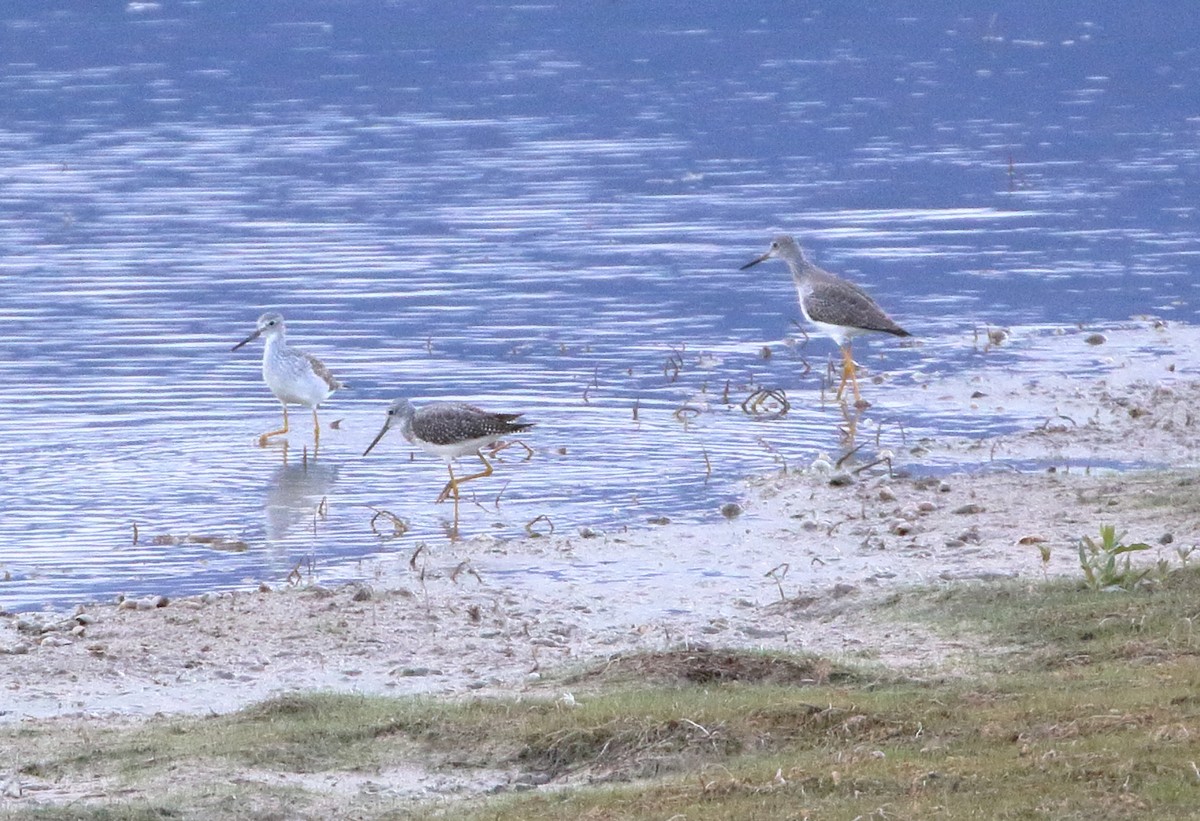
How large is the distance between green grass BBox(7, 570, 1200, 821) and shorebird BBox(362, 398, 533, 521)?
461 centimetres

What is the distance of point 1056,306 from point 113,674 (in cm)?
1229

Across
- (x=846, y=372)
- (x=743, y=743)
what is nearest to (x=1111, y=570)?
(x=743, y=743)

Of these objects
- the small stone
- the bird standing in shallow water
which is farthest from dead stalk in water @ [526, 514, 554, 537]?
the bird standing in shallow water

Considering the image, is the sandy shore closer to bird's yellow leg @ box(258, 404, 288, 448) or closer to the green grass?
the green grass

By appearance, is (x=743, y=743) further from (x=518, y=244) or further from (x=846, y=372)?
(x=518, y=244)

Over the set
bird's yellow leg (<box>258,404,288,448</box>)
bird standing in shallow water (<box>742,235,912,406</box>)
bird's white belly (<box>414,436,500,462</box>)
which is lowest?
bird's yellow leg (<box>258,404,288,448</box>)

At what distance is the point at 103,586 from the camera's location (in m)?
11.1

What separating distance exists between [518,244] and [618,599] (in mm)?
12721

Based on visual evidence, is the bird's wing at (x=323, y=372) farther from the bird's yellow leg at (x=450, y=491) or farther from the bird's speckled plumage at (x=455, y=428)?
the bird's yellow leg at (x=450, y=491)

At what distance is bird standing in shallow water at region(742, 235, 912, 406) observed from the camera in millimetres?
16188

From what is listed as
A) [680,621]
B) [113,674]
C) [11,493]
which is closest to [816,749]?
[680,621]

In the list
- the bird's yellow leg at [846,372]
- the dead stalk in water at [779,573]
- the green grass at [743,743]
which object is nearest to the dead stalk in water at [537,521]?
the dead stalk in water at [779,573]

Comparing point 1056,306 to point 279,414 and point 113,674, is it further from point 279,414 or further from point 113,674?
point 113,674

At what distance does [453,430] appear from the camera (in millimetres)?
13086
